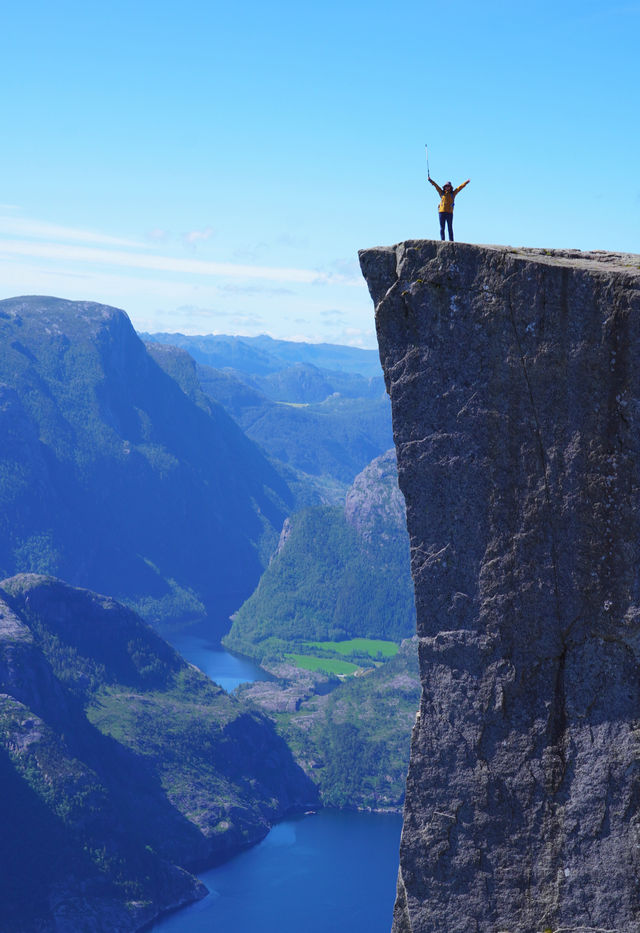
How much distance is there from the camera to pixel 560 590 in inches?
560

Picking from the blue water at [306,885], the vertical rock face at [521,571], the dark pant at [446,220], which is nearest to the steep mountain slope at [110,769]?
the blue water at [306,885]

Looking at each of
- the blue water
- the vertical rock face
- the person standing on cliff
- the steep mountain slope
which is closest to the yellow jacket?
the person standing on cliff

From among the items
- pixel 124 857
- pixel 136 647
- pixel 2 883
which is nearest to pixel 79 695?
pixel 136 647

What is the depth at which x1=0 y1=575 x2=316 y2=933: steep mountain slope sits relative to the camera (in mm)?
126375

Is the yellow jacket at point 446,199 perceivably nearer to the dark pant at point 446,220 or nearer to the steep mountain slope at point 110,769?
the dark pant at point 446,220

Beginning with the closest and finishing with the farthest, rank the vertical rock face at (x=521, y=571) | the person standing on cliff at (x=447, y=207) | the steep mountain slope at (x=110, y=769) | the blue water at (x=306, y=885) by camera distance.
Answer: the vertical rock face at (x=521, y=571) < the person standing on cliff at (x=447, y=207) < the blue water at (x=306, y=885) < the steep mountain slope at (x=110, y=769)

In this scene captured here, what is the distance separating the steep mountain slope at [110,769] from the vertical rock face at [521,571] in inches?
4501

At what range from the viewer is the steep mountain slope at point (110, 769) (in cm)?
12638

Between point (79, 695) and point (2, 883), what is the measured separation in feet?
165

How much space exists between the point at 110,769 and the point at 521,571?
146359 mm

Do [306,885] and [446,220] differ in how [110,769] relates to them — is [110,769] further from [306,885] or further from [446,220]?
[446,220]

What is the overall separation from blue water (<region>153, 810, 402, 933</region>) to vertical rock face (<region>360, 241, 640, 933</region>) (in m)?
109

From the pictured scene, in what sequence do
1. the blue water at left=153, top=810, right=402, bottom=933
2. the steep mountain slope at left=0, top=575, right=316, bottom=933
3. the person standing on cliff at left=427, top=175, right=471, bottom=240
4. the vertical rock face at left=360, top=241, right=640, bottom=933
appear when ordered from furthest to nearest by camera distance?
1. the steep mountain slope at left=0, top=575, right=316, bottom=933
2. the blue water at left=153, top=810, right=402, bottom=933
3. the person standing on cliff at left=427, top=175, right=471, bottom=240
4. the vertical rock face at left=360, top=241, right=640, bottom=933

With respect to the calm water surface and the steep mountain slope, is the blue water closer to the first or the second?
the calm water surface
